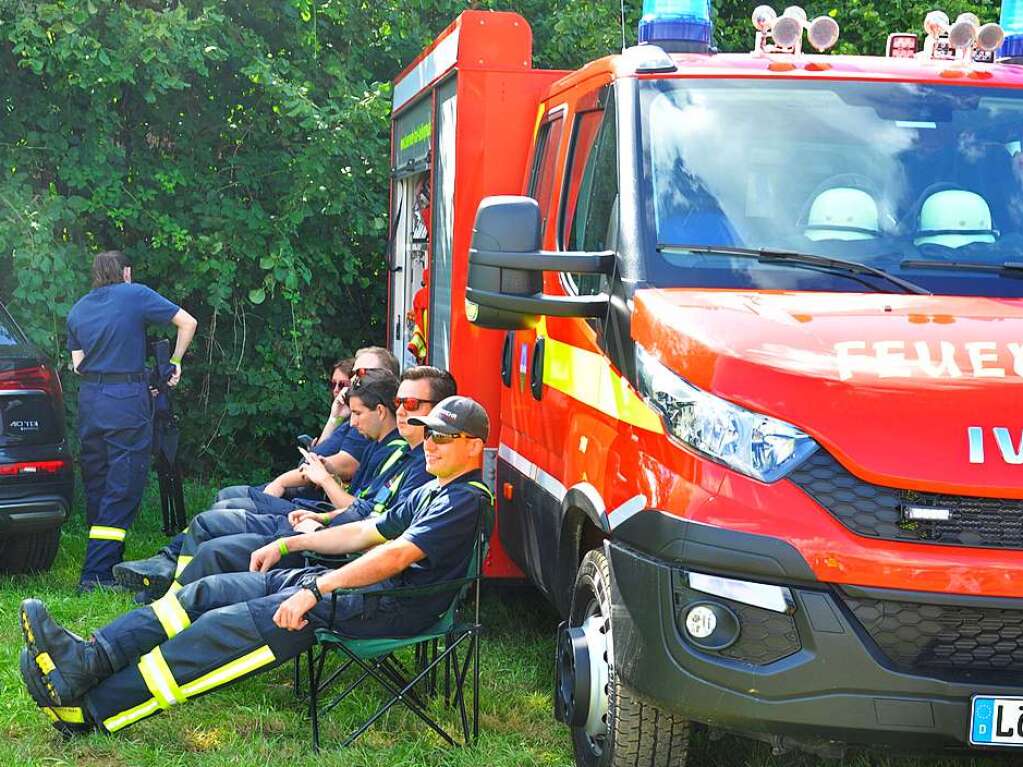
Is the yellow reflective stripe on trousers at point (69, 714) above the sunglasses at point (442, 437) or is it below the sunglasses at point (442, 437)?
below

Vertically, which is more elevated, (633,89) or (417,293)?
(633,89)

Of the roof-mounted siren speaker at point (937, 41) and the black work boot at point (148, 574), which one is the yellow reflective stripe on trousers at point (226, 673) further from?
the roof-mounted siren speaker at point (937, 41)

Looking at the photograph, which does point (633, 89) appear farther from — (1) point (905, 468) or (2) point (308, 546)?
(2) point (308, 546)

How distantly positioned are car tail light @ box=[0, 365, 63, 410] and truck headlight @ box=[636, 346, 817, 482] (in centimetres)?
402

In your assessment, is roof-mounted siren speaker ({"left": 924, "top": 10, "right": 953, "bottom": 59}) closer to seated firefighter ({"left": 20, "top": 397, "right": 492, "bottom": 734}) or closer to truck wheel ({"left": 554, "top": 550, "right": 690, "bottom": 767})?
seated firefighter ({"left": 20, "top": 397, "right": 492, "bottom": 734})

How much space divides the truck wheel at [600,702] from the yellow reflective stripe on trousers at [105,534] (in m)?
3.44

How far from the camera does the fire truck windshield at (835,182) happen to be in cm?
388

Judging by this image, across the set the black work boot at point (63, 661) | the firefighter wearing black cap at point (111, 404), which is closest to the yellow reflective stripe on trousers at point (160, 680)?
the black work boot at point (63, 661)

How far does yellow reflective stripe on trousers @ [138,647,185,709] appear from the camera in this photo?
14.3 feet

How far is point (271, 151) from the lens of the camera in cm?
987

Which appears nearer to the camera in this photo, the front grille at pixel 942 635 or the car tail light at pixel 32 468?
the front grille at pixel 942 635

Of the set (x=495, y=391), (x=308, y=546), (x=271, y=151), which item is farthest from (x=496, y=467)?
(x=271, y=151)

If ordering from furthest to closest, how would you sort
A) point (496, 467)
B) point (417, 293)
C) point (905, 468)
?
point (417, 293) < point (496, 467) < point (905, 468)

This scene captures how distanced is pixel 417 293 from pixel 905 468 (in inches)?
161
